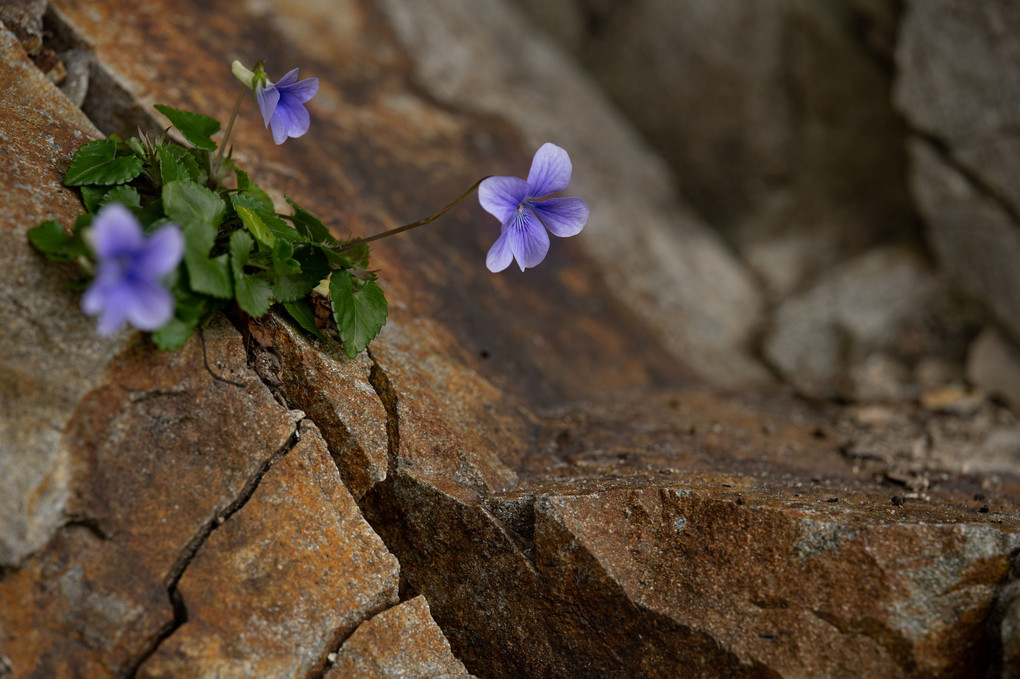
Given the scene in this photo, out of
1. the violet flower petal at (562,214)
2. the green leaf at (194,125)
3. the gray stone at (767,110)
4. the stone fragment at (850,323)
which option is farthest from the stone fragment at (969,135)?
the green leaf at (194,125)

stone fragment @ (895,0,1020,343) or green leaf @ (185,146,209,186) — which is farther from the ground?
stone fragment @ (895,0,1020,343)

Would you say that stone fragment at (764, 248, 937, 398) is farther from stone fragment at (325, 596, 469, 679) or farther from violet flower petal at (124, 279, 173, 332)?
violet flower petal at (124, 279, 173, 332)

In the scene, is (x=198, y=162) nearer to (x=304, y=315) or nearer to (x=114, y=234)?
(x=304, y=315)

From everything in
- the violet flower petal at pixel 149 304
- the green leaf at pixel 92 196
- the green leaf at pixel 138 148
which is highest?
the green leaf at pixel 138 148

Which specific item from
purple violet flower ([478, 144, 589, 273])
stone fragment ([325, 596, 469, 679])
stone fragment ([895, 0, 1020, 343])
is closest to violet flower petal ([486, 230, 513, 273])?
purple violet flower ([478, 144, 589, 273])

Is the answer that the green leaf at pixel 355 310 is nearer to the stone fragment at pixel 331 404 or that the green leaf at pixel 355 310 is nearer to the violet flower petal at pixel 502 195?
the stone fragment at pixel 331 404

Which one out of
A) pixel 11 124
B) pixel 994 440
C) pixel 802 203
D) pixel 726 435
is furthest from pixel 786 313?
pixel 11 124

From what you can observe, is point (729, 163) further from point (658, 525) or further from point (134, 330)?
point (134, 330)
